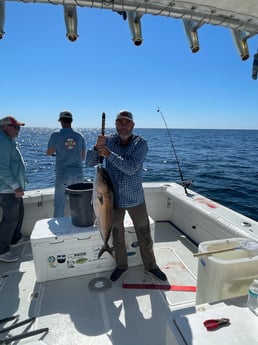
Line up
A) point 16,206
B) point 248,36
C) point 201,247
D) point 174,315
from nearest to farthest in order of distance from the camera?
point 174,315 → point 248,36 → point 201,247 → point 16,206

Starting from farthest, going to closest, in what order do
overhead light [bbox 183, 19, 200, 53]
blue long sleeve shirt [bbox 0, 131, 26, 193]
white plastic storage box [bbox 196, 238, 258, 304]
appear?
blue long sleeve shirt [bbox 0, 131, 26, 193] → white plastic storage box [bbox 196, 238, 258, 304] → overhead light [bbox 183, 19, 200, 53]

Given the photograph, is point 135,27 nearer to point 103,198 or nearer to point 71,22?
point 71,22

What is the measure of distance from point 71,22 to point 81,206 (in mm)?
1859

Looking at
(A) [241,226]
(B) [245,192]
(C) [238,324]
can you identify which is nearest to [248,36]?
(C) [238,324]

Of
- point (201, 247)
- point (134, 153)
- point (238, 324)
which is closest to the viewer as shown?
point (238, 324)

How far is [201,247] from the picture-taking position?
1.89 m

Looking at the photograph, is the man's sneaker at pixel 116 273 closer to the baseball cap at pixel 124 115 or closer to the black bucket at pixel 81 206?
the black bucket at pixel 81 206

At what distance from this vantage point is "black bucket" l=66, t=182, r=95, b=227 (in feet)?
8.73

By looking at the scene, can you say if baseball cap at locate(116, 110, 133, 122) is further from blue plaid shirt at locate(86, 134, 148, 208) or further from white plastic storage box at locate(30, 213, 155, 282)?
white plastic storage box at locate(30, 213, 155, 282)

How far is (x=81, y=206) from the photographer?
2.70m

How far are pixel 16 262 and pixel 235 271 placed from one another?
8.67 ft

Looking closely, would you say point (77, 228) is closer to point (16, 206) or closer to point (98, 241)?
point (98, 241)

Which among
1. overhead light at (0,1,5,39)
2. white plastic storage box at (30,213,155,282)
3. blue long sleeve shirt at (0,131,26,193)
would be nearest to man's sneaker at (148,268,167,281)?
white plastic storage box at (30,213,155,282)

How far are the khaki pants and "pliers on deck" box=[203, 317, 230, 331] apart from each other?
148 centimetres
